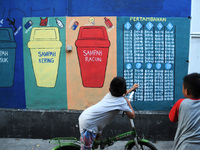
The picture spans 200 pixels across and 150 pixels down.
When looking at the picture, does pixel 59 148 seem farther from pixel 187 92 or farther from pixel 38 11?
pixel 38 11

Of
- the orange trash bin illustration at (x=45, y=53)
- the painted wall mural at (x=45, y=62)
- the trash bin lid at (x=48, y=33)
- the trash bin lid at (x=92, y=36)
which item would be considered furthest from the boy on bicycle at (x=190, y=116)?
the trash bin lid at (x=48, y=33)

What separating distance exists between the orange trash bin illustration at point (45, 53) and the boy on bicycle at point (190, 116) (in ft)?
10.3

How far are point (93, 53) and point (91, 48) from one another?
0.13 meters

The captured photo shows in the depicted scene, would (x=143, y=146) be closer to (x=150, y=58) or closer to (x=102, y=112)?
(x=102, y=112)

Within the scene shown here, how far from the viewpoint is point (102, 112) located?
2320mm

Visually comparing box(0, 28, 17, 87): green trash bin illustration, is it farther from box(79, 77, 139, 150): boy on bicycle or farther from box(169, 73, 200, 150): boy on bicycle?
box(169, 73, 200, 150): boy on bicycle

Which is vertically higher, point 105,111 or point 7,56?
point 7,56

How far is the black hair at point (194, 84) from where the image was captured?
5.62 ft

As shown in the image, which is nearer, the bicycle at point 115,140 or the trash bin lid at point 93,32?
the bicycle at point 115,140

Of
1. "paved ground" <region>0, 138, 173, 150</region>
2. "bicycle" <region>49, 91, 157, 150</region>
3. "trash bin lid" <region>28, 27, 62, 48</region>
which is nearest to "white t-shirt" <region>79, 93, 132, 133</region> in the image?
"bicycle" <region>49, 91, 157, 150</region>

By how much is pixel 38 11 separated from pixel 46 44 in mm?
795

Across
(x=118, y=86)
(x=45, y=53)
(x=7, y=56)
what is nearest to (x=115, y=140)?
(x=118, y=86)

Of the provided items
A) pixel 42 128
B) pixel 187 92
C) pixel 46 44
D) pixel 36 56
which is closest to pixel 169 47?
pixel 187 92

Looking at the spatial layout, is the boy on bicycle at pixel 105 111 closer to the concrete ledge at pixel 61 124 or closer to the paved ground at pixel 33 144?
the paved ground at pixel 33 144
